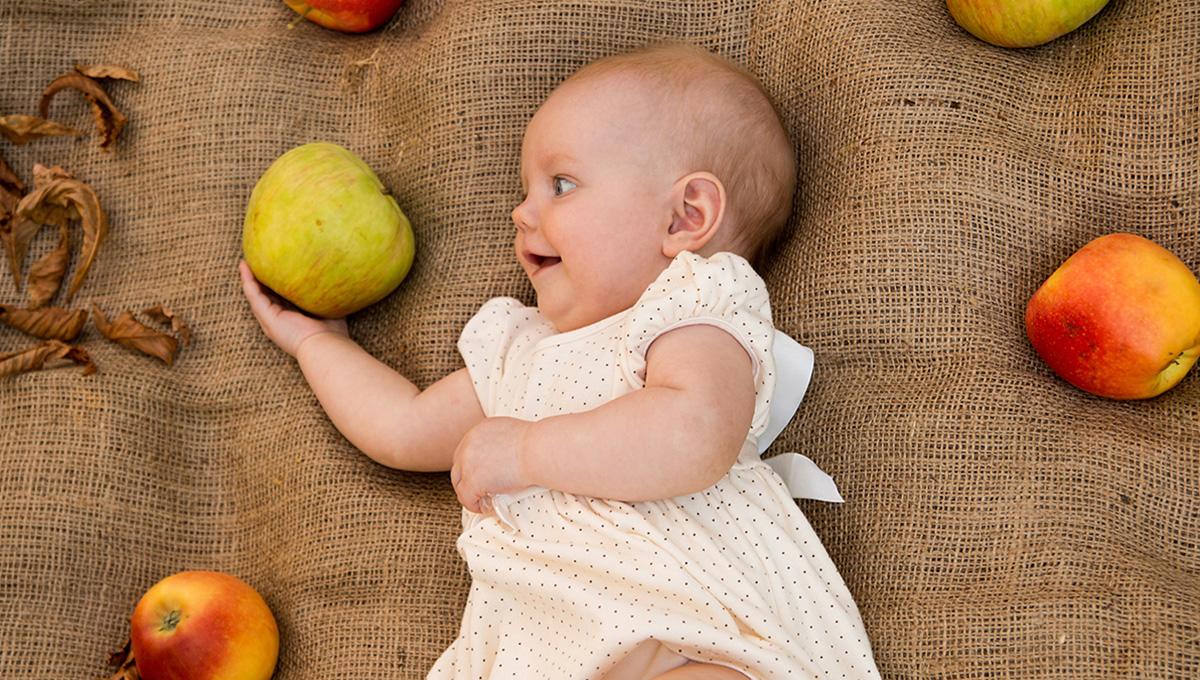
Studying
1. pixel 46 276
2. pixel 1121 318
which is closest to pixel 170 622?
pixel 46 276

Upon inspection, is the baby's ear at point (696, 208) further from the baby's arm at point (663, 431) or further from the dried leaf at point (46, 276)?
the dried leaf at point (46, 276)

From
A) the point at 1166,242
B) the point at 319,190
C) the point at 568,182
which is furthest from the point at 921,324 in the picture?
the point at 319,190

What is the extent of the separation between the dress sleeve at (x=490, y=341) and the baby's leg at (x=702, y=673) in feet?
2.00

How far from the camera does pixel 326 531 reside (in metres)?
2.17

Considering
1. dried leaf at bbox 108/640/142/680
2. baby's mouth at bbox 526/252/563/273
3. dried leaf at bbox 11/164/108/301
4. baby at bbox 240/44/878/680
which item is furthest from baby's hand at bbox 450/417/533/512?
dried leaf at bbox 11/164/108/301

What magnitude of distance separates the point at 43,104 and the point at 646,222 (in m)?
1.41

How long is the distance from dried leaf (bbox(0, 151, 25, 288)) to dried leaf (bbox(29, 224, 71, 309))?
0.04m

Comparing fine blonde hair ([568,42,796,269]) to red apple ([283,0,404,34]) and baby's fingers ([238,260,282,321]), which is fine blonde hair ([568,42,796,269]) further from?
baby's fingers ([238,260,282,321])

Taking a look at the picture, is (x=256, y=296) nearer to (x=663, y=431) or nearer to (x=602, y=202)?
(x=602, y=202)

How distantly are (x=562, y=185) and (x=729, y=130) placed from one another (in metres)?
0.30

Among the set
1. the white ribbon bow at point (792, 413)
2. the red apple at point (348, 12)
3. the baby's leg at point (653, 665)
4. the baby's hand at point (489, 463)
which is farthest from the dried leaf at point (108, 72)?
the baby's leg at point (653, 665)

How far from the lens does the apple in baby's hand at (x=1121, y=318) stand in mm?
1885

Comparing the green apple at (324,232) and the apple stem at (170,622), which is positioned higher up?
the green apple at (324,232)

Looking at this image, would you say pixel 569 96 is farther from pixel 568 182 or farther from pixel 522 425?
pixel 522 425
